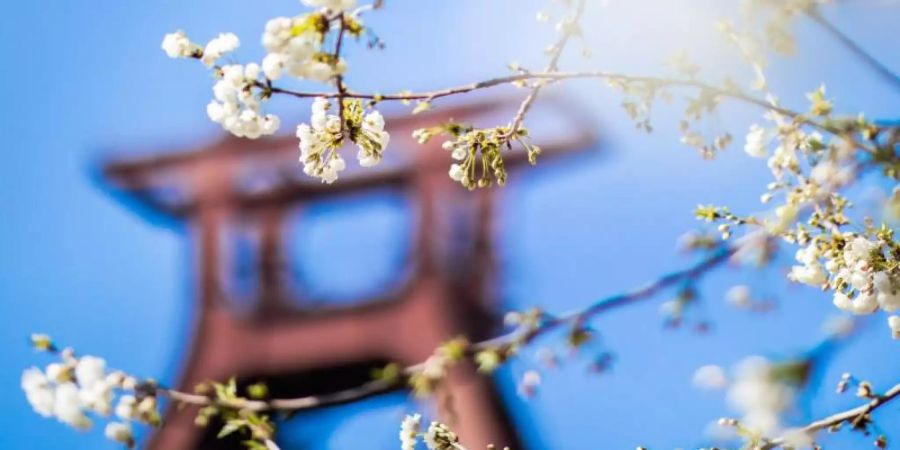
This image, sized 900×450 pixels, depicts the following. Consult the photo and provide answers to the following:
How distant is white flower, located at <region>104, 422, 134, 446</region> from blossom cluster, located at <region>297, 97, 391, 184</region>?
890 mm

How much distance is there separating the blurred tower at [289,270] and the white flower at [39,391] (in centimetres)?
425

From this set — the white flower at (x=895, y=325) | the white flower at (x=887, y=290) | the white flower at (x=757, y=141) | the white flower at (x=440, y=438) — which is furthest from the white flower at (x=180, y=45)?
the white flower at (x=895, y=325)

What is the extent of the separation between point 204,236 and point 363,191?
145 centimetres

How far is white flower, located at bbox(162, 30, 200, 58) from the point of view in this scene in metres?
2.07

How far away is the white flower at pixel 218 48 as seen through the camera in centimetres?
205

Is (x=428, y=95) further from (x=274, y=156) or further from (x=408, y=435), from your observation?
(x=274, y=156)

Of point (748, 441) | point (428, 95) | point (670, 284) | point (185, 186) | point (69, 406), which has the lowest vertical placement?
point (748, 441)

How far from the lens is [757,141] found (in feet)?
8.15

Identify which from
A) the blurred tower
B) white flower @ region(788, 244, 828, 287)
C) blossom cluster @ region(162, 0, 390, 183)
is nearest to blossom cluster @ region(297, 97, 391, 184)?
blossom cluster @ region(162, 0, 390, 183)

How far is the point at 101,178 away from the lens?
5.80m

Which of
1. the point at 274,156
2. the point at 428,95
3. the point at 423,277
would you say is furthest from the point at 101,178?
the point at 428,95

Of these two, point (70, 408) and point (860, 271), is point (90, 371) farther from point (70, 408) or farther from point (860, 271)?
point (860, 271)

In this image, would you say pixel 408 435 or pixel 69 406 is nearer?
pixel 69 406

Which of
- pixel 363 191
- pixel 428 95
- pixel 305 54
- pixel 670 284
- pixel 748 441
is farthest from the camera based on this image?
pixel 363 191
